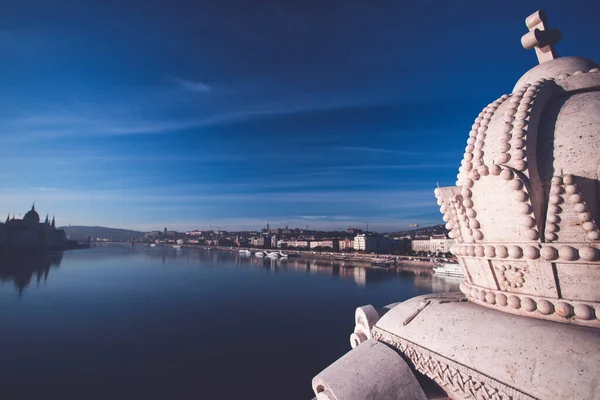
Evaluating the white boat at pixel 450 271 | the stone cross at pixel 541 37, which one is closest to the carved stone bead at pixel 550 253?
the stone cross at pixel 541 37

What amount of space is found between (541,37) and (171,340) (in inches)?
789

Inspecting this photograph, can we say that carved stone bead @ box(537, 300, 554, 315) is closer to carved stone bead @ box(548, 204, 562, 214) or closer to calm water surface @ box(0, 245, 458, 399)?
carved stone bead @ box(548, 204, 562, 214)

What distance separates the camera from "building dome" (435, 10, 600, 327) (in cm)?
309

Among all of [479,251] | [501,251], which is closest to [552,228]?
[501,251]

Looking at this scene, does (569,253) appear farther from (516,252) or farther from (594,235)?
(516,252)

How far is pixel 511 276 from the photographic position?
11.6 ft

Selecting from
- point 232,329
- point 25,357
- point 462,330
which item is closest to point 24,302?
point 25,357

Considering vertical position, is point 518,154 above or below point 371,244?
above

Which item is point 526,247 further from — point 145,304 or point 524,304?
point 145,304

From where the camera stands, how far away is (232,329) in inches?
793

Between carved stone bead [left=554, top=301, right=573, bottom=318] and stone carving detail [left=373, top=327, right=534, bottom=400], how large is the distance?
93 centimetres

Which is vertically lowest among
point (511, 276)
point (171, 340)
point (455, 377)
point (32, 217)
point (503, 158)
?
point (171, 340)

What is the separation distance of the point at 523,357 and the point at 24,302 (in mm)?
36647

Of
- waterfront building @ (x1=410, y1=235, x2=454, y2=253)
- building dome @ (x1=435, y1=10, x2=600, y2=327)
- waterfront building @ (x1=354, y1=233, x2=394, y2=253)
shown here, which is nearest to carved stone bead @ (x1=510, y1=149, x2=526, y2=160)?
building dome @ (x1=435, y1=10, x2=600, y2=327)
